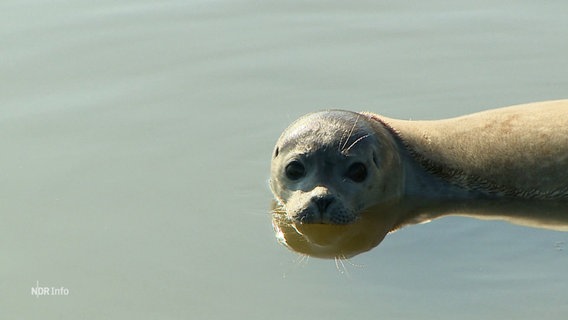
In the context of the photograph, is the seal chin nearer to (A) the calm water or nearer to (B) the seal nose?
(B) the seal nose

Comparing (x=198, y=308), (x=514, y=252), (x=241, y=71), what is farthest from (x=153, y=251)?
(x=241, y=71)

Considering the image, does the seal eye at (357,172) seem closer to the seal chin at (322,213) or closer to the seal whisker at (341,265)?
the seal chin at (322,213)

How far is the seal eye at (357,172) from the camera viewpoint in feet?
31.3

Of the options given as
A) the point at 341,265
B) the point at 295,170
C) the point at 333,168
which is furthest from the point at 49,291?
the point at 333,168

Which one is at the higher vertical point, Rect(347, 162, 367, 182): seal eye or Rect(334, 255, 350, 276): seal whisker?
Rect(347, 162, 367, 182): seal eye

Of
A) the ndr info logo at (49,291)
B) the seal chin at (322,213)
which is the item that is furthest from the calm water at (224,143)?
the seal chin at (322,213)

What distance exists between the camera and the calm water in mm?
7980

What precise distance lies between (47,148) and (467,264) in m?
3.78

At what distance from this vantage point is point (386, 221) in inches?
373

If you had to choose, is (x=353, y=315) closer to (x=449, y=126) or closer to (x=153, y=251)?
(x=153, y=251)

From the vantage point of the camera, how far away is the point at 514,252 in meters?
8.54

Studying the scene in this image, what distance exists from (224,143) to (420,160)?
5.41 ft

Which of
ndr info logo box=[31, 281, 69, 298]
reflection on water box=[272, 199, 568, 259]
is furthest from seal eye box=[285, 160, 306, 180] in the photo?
ndr info logo box=[31, 281, 69, 298]

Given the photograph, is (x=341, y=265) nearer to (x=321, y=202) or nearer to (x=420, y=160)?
(x=321, y=202)
